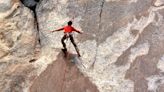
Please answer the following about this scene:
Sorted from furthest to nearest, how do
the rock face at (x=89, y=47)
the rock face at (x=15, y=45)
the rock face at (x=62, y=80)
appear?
the rock face at (x=15, y=45)
the rock face at (x=62, y=80)
the rock face at (x=89, y=47)

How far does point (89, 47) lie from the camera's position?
17.9m

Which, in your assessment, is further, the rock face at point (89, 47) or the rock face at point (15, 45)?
the rock face at point (15, 45)

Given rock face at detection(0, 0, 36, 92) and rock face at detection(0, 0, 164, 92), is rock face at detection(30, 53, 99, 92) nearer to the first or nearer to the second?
rock face at detection(0, 0, 164, 92)

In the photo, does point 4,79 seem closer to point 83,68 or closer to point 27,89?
point 27,89

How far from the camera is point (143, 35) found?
675 inches

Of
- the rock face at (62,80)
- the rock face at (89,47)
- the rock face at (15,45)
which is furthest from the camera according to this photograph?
the rock face at (15,45)

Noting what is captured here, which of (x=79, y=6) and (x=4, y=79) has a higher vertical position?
(x=79, y=6)

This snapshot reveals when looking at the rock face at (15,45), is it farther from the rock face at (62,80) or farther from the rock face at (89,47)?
the rock face at (62,80)

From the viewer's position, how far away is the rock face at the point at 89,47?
53.9ft

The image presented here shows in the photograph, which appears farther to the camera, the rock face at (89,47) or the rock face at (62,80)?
the rock face at (62,80)

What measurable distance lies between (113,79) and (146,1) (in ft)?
12.7

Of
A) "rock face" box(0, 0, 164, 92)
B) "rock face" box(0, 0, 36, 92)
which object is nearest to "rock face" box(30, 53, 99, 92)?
"rock face" box(0, 0, 164, 92)

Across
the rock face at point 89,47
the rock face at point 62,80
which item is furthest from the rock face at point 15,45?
the rock face at point 62,80

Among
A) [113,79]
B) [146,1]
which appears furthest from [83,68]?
[146,1]
